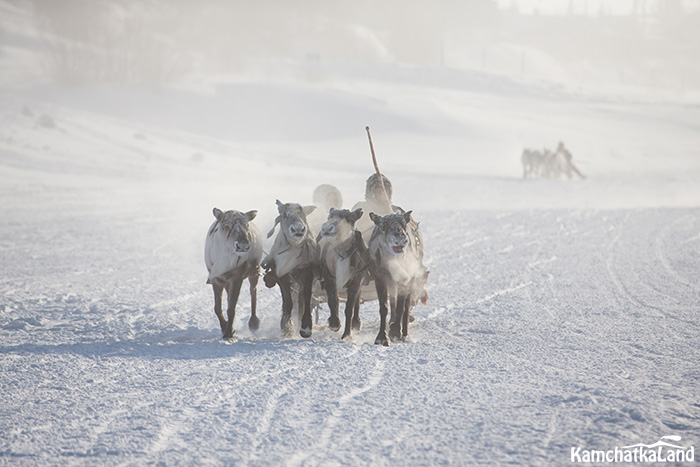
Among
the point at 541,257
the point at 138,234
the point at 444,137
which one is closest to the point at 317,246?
the point at 541,257

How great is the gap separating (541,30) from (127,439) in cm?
16257

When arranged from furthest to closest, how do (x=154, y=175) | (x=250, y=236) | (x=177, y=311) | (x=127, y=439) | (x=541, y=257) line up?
1. (x=154, y=175)
2. (x=541, y=257)
3. (x=177, y=311)
4. (x=250, y=236)
5. (x=127, y=439)

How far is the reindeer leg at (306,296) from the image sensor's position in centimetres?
693

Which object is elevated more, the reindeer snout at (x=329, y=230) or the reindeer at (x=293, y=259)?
the reindeer snout at (x=329, y=230)

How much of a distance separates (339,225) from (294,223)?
0.44 metres

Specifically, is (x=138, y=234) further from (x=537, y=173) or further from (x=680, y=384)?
(x=537, y=173)

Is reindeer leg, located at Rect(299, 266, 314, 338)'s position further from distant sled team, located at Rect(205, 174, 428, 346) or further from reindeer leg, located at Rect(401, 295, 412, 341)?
reindeer leg, located at Rect(401, 295, 412, 341)

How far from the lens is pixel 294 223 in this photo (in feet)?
21.6

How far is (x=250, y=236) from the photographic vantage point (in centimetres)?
682

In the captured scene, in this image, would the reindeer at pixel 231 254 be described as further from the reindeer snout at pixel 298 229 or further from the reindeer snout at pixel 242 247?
the reindeer snout at pixel 298 229

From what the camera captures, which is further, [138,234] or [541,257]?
[138,234]

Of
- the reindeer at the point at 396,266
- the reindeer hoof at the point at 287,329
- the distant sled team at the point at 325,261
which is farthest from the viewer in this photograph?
the reindeer hoof at the point at 287,329

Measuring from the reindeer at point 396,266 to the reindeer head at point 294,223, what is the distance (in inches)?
25.7

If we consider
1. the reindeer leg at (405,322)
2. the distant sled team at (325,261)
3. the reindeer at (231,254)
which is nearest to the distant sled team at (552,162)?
the reindeer leg at (405,322)
